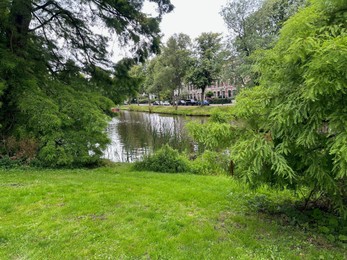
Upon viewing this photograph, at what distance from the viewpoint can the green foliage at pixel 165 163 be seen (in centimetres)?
758

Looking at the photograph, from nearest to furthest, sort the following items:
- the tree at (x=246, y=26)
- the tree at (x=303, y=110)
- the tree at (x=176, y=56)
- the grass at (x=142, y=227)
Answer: the tree at (x=303, y=110) < the grass at (x=142, y=227) < the tree at (x=246, y=26) < the tree at (x=176, y=56)

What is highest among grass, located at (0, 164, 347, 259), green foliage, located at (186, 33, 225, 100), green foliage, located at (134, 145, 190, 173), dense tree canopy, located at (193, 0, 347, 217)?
green foliage, located at (186, 33, 225, 100)

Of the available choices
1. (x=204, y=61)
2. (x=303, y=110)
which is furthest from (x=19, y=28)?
(x=204, y=61)

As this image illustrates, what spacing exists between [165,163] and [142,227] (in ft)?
15.1

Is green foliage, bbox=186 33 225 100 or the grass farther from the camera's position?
Result: green foliage, bbox=186 33 225 100

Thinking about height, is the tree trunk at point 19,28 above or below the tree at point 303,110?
above

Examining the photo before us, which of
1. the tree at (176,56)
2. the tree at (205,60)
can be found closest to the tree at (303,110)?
the tree at (205,60)

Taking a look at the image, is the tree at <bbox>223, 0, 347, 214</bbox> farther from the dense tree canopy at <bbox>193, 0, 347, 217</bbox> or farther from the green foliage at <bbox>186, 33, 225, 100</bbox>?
the green foliage at <bbox>186, 33, 225, 100</bbox>

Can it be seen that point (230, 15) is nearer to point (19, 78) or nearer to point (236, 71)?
point (236, 71)

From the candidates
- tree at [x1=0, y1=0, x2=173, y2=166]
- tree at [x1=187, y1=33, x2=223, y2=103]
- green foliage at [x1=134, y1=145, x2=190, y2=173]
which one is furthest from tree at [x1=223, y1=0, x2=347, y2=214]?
tree at [x1=187, y1=33, x2=223, y2=103]

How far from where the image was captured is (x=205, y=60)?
31.4 m

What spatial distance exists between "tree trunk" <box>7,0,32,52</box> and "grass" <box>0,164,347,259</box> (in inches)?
218

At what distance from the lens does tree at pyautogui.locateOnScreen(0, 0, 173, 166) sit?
713 centimetres

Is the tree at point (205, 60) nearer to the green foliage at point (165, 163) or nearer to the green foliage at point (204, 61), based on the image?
the green foliage at point (204, 61)
